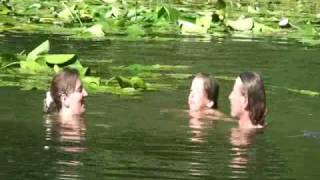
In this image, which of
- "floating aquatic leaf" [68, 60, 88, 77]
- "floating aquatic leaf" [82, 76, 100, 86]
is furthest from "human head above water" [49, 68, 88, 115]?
"floating aquatic leaf" [68, 60, 88, 77]

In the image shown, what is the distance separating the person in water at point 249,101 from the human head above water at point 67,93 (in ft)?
5.33

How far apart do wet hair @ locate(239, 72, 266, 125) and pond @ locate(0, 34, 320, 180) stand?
0.20 meters

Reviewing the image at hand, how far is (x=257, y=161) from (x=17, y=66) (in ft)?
18.5

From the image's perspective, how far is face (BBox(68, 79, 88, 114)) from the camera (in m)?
9.82

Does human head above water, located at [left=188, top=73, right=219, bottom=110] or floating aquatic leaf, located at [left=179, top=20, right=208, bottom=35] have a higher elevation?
human head above water, located at [left=188, top=73, right=219, bottom=110]

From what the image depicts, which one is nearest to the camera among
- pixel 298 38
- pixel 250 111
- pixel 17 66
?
pixel 250 111

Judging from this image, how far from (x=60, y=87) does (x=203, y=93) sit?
1751mm

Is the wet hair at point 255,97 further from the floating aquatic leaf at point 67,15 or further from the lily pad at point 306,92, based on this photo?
the floating aquatic leaf at point 67,15

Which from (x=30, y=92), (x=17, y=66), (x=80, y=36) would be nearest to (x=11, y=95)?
(x=30, y=92)

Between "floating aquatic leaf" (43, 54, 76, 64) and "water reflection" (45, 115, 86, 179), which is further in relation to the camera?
"floating aquatic leaf" (43, 54, 76, 64)

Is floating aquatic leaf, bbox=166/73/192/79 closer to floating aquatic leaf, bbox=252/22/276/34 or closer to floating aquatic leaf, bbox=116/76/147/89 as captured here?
floating aquatic leaf, bbox=116/76/147/89

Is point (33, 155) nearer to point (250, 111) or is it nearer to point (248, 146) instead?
point (248, 146)

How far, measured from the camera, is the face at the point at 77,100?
9.82 metres

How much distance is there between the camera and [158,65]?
45.2ft
